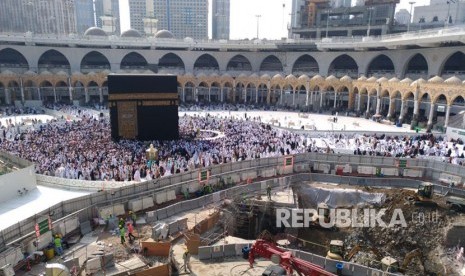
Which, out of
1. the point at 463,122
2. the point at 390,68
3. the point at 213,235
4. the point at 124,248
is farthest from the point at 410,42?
the point at 124,248

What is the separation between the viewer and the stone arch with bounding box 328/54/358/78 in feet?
159

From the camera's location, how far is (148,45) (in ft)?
164

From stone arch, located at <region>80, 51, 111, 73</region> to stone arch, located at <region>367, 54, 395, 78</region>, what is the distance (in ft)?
120

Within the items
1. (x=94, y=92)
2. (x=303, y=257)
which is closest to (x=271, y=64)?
Result: (x=94, y=92)

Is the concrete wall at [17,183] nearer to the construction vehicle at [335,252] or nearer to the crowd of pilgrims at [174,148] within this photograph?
the crowd of pilgrims at [174,148]

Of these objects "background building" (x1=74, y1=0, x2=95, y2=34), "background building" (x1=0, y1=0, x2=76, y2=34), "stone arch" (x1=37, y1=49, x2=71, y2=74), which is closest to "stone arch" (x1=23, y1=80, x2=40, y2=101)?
"stone arch" (x1=37, y1=49, x2=71, y2=74)

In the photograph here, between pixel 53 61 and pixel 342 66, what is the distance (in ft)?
136

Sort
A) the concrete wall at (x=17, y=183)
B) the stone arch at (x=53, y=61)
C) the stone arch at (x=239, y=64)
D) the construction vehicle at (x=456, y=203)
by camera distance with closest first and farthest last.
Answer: the concrete wall at (x=17, y=183) → the construction vehicle at (x=456, y=203) → the stone arch at (x=53, y=61) → the stone arch at (x=239, y=64)

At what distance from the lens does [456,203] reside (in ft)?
53.0

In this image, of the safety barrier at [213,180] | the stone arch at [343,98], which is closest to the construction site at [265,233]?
the safety barrier at [213,180]

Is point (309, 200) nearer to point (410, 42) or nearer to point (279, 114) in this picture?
point (279, 114)

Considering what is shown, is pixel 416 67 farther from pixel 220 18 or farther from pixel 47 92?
pixel 220 18

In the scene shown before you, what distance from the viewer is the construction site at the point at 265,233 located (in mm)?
10430

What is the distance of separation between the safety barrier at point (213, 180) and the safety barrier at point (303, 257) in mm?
4615
